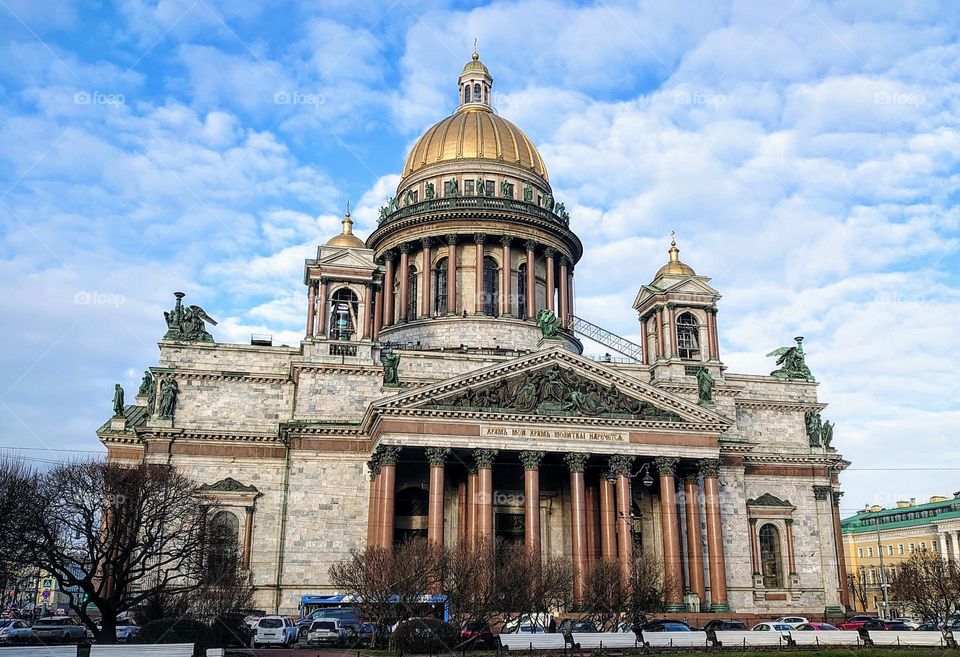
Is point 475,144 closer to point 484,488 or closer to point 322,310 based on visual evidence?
point 322,310

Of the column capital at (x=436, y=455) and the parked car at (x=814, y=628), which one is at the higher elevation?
the column capital at (x=436, y=455)

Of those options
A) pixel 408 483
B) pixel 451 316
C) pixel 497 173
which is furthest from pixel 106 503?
pixel 497 173

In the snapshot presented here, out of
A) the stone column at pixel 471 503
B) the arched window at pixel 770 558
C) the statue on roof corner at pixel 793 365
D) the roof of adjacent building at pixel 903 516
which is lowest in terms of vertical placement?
the arched window at pixel 770 558

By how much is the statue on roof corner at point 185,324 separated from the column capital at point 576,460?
2137 cm

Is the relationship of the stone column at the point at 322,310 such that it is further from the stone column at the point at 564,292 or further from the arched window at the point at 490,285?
the stone column at the point at 564,292

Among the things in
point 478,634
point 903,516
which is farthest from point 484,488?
point 903,516

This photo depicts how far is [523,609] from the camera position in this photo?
35719 mm

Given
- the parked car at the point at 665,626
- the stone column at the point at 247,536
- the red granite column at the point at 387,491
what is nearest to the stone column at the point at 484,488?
the red granite column at the point at 387,491

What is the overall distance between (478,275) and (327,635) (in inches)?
1267

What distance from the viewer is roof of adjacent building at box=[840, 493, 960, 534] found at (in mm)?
92444

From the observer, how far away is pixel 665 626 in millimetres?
37656

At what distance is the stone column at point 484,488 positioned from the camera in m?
44.3

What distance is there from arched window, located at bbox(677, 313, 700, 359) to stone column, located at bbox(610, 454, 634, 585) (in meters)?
12.4

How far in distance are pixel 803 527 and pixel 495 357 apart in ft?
67.0
